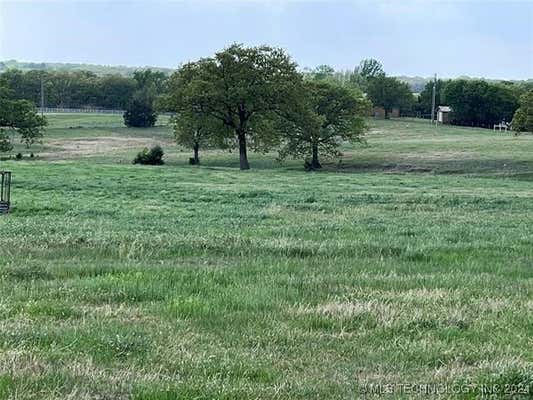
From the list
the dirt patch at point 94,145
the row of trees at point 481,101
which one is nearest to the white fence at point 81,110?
the dirt patch at point 94,145

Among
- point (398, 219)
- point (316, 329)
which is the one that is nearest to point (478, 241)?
point (398, 219)

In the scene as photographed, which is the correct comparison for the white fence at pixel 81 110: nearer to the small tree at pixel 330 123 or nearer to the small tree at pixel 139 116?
the small tree at pixel 139 116

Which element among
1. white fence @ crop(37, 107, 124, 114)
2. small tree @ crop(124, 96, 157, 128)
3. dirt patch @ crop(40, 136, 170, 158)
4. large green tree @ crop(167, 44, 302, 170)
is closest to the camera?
large green tree @ crop(167, 44, 302, 170)

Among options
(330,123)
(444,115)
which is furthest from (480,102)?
(330,123)

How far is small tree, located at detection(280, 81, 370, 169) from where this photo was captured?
6366 cm

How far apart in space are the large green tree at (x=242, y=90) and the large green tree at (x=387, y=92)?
76571 millimetres

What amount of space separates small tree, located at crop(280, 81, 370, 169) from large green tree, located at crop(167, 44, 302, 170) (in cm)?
510

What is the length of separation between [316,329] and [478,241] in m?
7.17

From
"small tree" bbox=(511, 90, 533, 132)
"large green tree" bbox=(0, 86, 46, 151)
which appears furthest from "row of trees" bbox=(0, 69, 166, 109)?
"small tree" bbox=(511, 90, 533, 132)

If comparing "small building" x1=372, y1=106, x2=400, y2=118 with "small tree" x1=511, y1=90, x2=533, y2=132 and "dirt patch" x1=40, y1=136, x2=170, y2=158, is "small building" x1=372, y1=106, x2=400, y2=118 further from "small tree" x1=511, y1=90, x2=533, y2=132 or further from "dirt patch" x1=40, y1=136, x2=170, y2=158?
"small tree" x1=511, y1=90, x2=533, y2=132

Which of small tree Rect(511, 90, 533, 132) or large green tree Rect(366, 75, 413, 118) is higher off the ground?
large green tree Rect(366, 75, 413, 118)

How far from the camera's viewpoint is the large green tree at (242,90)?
55594 mm

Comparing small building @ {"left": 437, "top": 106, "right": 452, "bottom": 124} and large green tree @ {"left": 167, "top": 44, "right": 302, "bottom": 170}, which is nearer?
large green tree @ {"left": 167, "top": 44, "right": 302, "bottom": 170}

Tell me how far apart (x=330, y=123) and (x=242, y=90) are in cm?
Answer: 1540
